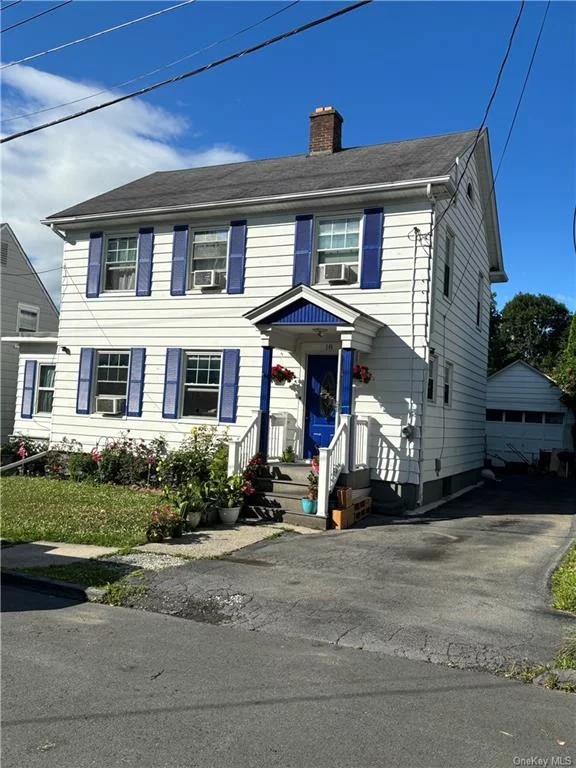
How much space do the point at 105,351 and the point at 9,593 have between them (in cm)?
965

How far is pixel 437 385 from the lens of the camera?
13.8 m

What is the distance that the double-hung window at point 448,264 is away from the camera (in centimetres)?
1388

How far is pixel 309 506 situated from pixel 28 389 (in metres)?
10.9

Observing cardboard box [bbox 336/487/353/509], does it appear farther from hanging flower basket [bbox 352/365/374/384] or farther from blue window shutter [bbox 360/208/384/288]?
blue window shutter [bbox 360/208/384/288]

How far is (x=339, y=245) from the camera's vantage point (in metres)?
13.5

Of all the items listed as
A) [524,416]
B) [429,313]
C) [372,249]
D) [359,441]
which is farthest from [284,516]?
[524,416]

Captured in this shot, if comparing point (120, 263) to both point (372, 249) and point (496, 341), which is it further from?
point (496, 341)

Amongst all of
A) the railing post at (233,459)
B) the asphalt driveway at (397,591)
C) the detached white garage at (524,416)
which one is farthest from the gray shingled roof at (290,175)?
the detached white garage at (524,416)

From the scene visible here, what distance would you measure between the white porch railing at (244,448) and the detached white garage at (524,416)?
54.3 feet

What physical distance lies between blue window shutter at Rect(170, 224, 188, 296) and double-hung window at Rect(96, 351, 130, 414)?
2.10 metres

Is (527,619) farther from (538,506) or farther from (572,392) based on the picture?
(572,392)

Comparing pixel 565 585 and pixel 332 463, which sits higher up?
pixel 332 463

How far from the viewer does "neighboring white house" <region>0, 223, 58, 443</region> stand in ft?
72.7

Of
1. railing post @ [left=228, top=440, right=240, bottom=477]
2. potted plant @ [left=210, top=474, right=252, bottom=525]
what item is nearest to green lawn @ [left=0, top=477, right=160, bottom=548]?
potted plant @ [left=210, top=474, right=252, bottom=525]
